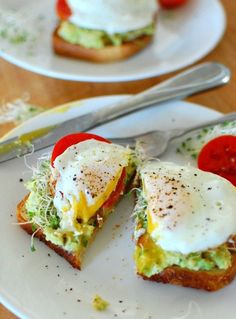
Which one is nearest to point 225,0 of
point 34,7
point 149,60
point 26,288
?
point 149,60

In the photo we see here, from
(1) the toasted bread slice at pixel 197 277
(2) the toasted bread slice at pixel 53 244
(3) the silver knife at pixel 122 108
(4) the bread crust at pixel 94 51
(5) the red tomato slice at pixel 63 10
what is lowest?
(1) the toasted bread slice at pixel 197 277

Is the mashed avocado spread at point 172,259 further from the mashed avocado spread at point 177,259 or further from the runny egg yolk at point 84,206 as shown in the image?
the runny egg yolk at point 84,206

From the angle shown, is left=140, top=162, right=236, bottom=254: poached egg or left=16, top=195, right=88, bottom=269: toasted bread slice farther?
left=16, top=195, right=88, bottom=269: toasted bread slice

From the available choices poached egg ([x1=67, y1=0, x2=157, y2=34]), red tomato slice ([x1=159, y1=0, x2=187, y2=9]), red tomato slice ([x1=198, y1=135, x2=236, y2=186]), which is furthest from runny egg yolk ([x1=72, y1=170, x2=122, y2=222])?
red tomato slice ([x1=159, y1=0, x2=187, y2=9])

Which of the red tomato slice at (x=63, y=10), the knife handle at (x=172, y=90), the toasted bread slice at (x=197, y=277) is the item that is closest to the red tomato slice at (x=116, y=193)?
the toasted bread slice at (x=197, y=277)

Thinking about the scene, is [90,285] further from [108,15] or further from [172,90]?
[108,15]

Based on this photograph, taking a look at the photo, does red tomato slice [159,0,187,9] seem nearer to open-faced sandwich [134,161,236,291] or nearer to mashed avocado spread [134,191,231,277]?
open-faced sandwich [134,161,236,291]
